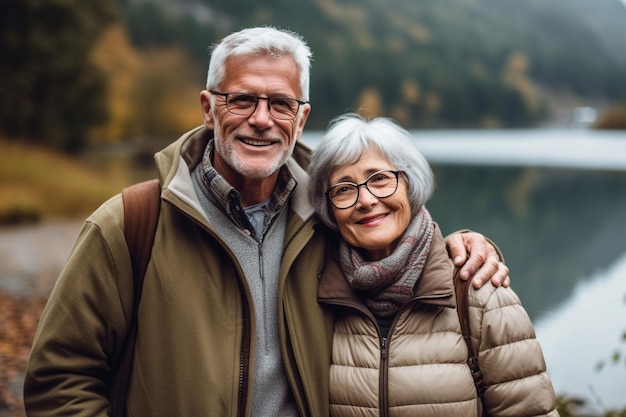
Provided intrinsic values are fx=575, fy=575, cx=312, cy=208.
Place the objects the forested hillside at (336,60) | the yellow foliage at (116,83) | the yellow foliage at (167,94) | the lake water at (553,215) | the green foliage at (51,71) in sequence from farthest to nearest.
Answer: the yellow foliage at (116,83) < the yellow foliage at (167,94) < the forested hillside at (336,60) < the green foliage at (51,71) < the lake water at (553,215)

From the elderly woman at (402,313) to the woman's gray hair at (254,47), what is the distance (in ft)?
1.04

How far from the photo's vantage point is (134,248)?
1703mm

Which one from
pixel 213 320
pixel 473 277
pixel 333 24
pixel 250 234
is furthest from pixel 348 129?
pixel 333 24

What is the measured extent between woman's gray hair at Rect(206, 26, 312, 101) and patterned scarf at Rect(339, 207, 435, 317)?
66 cm

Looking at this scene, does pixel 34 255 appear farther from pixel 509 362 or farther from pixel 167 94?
pixel 509 362

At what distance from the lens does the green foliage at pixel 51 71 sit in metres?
9.58

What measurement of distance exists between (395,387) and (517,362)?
1.26 feet

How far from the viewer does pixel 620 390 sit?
557 cm

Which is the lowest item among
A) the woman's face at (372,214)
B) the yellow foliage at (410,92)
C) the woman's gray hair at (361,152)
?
the woman's face at (372,214)

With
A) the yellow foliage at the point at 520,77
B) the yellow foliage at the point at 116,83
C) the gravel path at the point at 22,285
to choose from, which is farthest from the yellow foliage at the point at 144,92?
the yellow foliage at the point at 520,77

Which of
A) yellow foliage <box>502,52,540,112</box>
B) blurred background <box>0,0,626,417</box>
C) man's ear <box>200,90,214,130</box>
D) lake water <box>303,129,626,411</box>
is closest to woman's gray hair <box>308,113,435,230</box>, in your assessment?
man's ear <box>200,90,214,130</box>

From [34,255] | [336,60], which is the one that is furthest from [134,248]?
[336,60]

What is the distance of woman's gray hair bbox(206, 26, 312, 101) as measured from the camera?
183 centimetres

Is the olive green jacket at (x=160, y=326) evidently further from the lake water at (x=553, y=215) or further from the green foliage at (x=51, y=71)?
the green foliage at (x=51, y=71)
